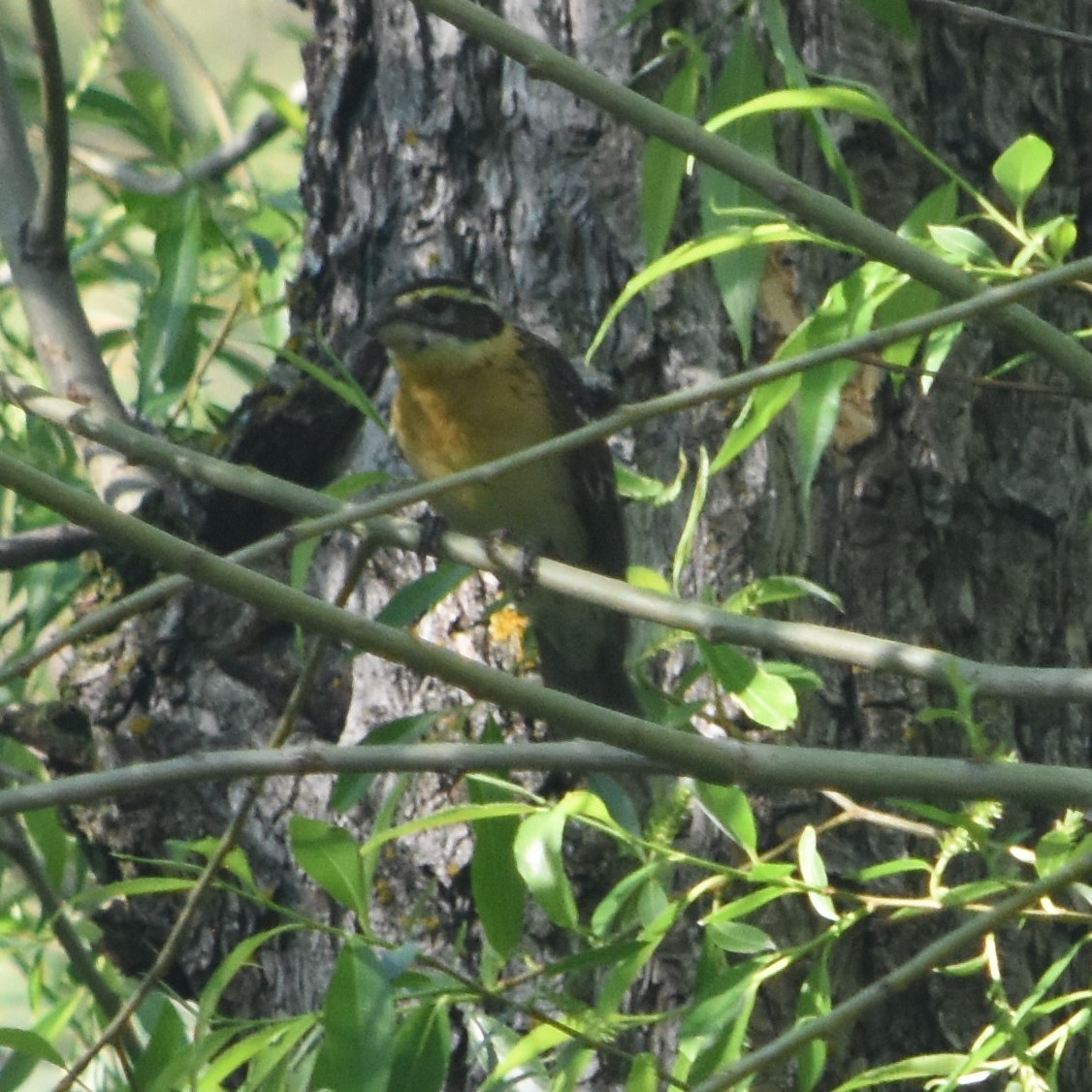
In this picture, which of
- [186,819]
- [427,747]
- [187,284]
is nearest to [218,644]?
[186,819]

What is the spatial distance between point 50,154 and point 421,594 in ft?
3.72

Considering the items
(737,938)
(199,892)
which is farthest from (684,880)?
(199,892)

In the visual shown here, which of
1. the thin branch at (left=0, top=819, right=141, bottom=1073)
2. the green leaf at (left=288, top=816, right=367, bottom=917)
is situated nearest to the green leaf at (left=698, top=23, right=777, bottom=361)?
the green leaf at (left=288, top=816, right=367, bottom=917)

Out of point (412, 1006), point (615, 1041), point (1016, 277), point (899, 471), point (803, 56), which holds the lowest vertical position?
point (615, 1041)

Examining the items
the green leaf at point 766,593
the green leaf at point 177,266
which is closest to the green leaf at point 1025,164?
the green leaf at point 766,593

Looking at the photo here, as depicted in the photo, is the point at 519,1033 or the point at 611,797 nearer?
the point at 611,797

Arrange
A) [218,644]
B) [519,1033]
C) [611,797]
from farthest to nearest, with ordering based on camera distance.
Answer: [218,644], [519,1033], [611,797]

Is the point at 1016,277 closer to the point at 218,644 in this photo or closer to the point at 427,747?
the point at 427,747

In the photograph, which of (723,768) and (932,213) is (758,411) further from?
(723,768)

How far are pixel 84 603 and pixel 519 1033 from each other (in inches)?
65.2

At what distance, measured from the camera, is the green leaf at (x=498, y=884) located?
2.23 m

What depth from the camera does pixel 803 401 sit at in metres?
2.31

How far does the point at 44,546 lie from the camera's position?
3.70 meters

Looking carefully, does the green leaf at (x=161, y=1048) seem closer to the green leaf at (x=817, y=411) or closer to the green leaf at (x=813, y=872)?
the green leaf at (x=813, y=872)
